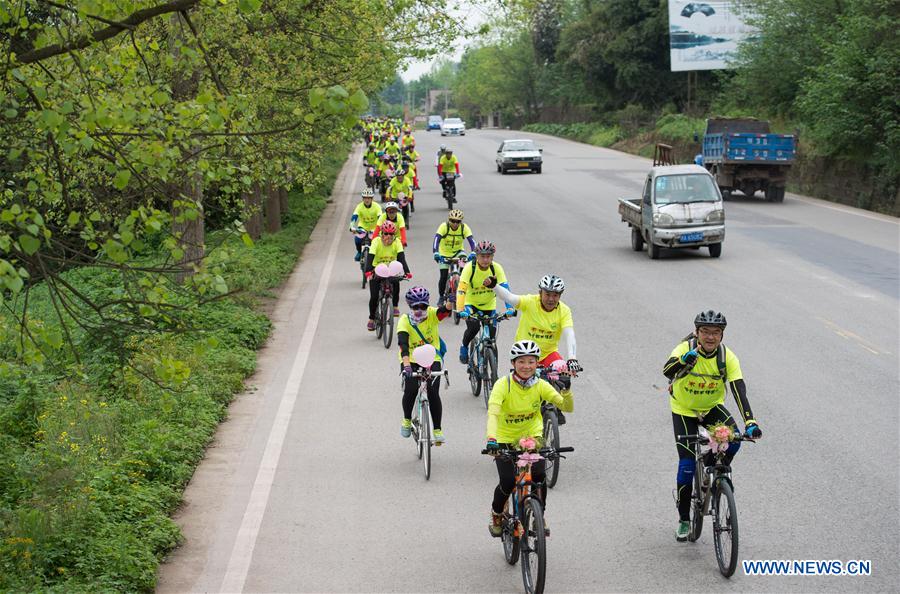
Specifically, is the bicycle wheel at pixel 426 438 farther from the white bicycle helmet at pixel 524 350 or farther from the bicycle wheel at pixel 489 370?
the bicycle wheel at pixel 489 370

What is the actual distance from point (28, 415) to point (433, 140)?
250ft

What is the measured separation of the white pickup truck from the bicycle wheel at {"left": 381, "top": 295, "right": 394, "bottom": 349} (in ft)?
30.7

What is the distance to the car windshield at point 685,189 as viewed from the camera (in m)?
24.8

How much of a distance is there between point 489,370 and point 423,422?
105 inches

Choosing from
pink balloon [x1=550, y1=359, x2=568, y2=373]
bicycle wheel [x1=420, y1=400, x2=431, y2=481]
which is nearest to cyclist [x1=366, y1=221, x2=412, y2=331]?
bicycle wheel [x1=420, y1=400, x2=431, y2=481]

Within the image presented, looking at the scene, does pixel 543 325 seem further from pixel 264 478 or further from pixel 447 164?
pixel 447 164

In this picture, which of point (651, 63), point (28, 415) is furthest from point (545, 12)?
point (28, 415)

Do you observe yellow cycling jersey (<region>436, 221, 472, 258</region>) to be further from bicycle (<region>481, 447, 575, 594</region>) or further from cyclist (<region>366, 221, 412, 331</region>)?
bicycle (<region>481, 447, 575, 594</region>)

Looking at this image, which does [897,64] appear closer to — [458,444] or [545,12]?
[458,444]

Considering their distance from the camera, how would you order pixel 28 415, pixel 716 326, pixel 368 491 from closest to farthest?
pixel 716 326 → pixel 368 491 → pixel 28 415

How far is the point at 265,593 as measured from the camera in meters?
8.11

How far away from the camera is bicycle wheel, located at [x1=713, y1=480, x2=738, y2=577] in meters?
8.05

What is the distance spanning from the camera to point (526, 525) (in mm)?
8055

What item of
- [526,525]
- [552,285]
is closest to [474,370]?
[552,285]
